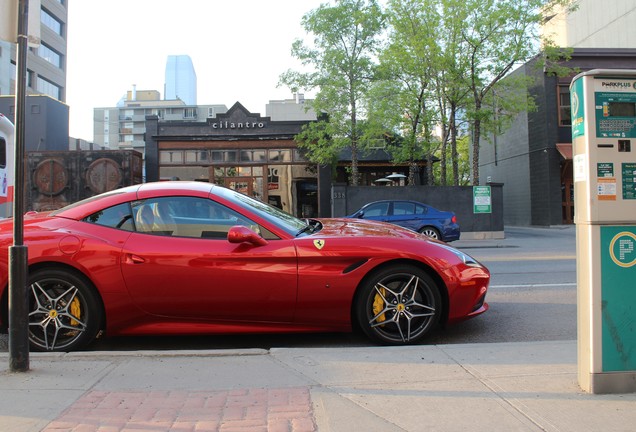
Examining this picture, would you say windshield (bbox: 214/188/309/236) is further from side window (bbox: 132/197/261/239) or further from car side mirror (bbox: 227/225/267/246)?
car side mirror (bbox: 227/225/267/246)

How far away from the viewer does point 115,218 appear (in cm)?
455

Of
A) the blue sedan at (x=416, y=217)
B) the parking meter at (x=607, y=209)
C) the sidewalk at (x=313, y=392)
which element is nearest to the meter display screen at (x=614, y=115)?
the parking meter at (x=607, y=209)

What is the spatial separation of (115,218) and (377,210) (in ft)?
37.9

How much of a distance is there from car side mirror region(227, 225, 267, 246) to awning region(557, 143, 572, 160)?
76.8 feet

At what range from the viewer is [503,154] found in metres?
30.9

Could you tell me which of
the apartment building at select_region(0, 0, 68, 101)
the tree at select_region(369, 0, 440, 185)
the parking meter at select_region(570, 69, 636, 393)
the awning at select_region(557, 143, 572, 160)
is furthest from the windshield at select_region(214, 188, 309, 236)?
the apartment building at select_region(0, 0, 68, 101)

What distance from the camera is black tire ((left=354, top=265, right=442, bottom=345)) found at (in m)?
4.37

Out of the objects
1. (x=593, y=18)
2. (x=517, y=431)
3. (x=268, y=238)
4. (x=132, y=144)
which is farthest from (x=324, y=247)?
(x=132, y=144)

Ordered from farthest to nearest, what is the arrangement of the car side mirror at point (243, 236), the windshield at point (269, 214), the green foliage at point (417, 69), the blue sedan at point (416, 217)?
the green foliage at point (417, 69), the blue sedan at point (416, 217), the windshield at point (269, 214), the car side mirror at point (243, 236)

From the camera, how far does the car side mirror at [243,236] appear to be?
13.8ft

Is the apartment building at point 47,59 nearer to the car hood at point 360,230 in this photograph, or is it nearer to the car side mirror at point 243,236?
the car hood at point 360,230

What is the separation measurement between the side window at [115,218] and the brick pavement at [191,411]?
1689 mm

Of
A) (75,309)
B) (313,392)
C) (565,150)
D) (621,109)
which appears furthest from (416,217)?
(565,150)

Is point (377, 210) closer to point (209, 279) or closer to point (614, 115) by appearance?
point (209, 279)
